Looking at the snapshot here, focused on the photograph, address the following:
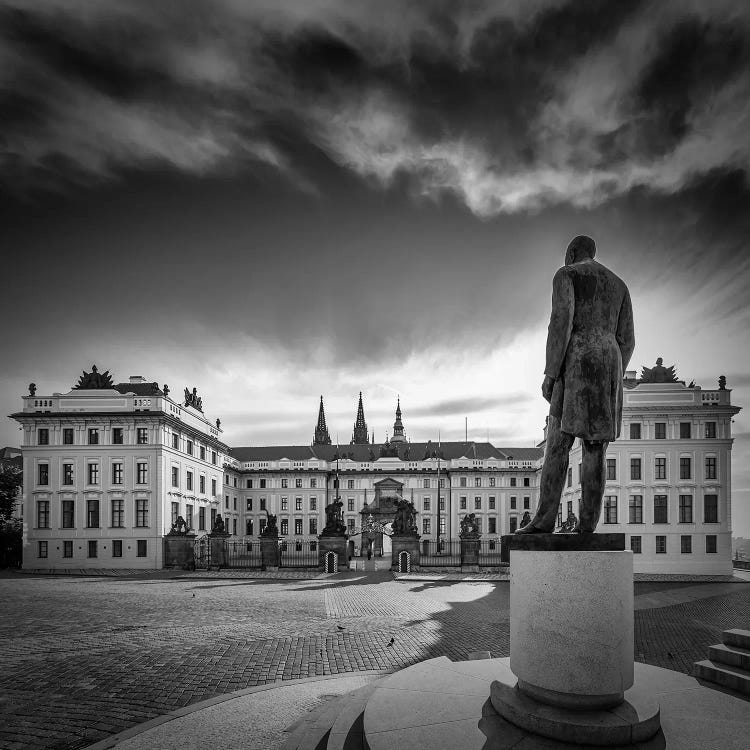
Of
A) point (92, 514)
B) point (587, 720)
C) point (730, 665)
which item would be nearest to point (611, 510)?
point (92, 514)

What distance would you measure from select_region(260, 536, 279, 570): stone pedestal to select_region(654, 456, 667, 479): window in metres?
25.1

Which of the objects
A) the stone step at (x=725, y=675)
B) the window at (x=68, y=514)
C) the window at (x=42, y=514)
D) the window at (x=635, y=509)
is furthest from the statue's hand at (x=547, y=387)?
the window at (x=42, y=514)

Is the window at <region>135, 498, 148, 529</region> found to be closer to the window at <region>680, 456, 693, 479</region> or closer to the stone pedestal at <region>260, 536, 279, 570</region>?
the stone pedestal at <region>260, 536, 279, 570</region>

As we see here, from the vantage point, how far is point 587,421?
6.07 meters

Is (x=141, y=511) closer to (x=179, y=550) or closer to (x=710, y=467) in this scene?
(x=179, y=550)

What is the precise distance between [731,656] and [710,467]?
120 ft

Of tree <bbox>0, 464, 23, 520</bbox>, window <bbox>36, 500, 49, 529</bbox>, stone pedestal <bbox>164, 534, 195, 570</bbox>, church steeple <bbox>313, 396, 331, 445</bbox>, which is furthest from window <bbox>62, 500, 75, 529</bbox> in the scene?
church steeple <bbox>313, 396, 331, 445</bbox>

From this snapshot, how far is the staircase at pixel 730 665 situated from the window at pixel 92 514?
40657 millimetres

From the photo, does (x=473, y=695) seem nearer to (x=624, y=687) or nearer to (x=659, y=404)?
(x=624, y=687)

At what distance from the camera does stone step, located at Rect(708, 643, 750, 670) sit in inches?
279

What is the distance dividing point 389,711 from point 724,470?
132 ft

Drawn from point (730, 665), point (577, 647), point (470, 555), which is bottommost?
point (470, 555)

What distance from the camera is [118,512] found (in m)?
40.7

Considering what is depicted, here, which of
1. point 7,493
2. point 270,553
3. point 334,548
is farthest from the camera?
point 7,493
